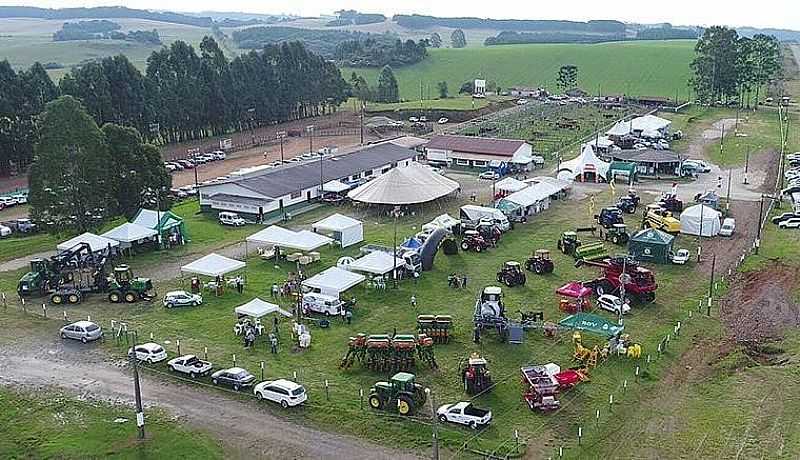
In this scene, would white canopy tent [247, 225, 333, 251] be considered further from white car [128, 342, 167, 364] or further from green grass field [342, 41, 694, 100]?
green grass field [342, 41, 694, 100]

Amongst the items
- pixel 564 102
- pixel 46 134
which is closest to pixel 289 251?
pixel 46 134

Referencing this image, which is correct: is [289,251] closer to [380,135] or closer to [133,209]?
[133,209]

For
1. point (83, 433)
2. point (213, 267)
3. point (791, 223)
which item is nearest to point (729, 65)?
point (791, 223)

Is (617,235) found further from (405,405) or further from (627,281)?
(405,405)

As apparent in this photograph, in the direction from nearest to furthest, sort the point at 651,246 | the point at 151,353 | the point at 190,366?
the point at 190,366 → the point at 151,353 → the point at 651,246

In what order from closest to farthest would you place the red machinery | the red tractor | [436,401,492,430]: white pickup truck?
[436,401,492,430]: white pickup truck, the red machinery, the red tractor

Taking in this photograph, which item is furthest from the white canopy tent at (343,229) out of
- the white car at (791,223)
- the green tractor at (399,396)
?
the white car at (791,223)

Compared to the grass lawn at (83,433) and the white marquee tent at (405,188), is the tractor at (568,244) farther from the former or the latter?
the grass lawn at (83,433)

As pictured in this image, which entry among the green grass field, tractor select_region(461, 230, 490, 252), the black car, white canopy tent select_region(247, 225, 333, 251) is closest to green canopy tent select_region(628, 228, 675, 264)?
tractor select_region(461, 230, 490, 252)
